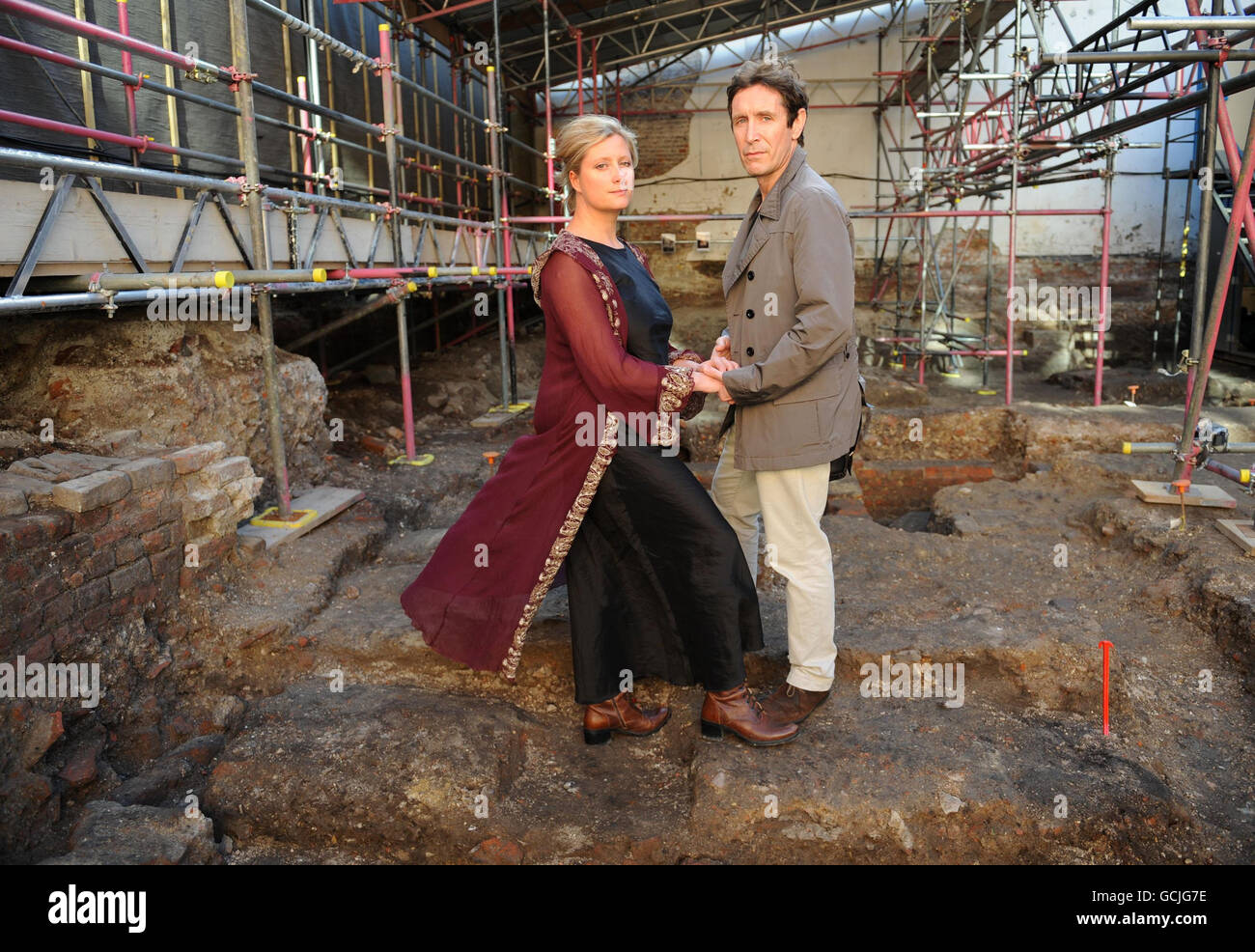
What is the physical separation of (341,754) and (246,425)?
8.05 feet

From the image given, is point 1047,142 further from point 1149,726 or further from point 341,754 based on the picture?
point 341,754

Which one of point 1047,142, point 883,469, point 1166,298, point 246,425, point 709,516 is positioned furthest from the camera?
point 1166,298

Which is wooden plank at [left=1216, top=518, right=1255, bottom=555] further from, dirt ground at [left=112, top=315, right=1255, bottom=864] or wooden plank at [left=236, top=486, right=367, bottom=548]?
wooden plank at [left=236, top=486, right=367, bottom=548]

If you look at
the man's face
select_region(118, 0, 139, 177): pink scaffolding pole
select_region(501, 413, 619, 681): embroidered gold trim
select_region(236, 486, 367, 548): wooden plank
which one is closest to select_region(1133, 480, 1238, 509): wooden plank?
the man's face

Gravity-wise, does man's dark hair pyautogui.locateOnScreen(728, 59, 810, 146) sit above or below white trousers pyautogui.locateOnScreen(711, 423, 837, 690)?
above

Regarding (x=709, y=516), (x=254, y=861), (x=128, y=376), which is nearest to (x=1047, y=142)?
(x=709, y=516)

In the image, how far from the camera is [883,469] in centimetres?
777

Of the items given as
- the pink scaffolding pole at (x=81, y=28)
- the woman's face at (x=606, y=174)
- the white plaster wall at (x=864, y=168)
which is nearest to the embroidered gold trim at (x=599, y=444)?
the woman's face at (x=606, y=174)

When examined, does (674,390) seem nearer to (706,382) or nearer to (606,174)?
(706,382)

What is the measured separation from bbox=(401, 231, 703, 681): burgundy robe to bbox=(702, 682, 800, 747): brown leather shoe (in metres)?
0.66

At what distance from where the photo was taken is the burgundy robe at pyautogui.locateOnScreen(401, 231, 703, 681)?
276 cm

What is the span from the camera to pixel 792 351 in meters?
2.71

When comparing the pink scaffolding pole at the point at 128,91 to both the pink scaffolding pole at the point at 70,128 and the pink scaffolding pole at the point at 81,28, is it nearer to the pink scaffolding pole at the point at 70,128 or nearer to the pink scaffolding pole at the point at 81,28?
the pink scaffolding pole at the point at 70,128

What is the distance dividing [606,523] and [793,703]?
2.89 feet
